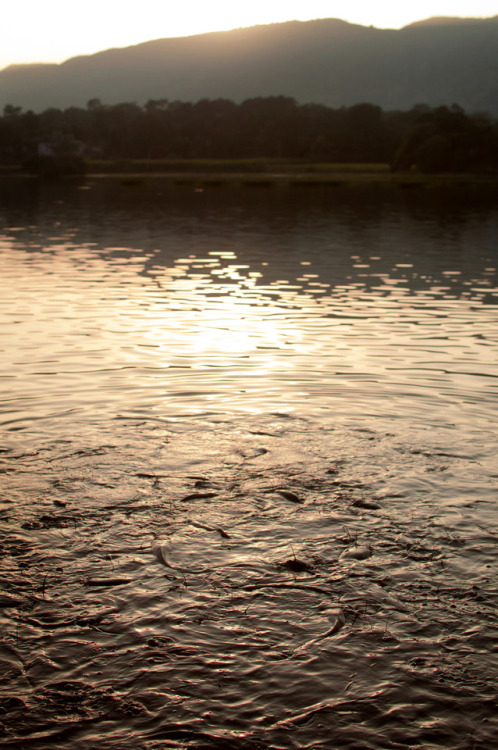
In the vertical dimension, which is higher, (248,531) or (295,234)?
(295,234)

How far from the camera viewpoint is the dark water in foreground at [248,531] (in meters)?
6.40

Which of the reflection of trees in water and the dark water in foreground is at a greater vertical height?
the reflection of trees in water

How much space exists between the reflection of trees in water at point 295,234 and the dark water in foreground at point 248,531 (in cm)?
1176

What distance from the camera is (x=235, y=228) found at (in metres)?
55.5

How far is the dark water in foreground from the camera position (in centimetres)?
640

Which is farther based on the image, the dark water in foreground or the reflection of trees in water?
the reflection of trees in water

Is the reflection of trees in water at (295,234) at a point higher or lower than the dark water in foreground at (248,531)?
higher

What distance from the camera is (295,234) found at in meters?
51.0

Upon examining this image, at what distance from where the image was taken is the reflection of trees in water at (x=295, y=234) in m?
35.5

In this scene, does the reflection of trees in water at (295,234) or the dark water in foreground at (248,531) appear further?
the reflection of trees in water at (295,234)

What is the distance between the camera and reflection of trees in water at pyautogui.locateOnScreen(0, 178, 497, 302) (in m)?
35.5

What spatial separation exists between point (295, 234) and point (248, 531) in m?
43.3

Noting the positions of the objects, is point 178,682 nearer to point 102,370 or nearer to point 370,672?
point 370,672

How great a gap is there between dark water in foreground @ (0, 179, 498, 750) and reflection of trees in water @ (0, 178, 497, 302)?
38.6 ft
